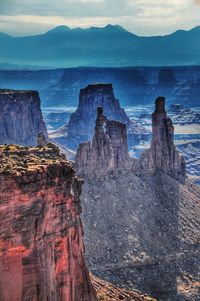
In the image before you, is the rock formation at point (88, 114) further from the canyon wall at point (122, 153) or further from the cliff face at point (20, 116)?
the canyon wall at point (122, 153)

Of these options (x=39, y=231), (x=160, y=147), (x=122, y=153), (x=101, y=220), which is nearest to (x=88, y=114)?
(x=160, y=147)

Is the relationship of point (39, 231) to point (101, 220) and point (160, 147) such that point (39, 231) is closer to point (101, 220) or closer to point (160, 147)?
point (101, 220)

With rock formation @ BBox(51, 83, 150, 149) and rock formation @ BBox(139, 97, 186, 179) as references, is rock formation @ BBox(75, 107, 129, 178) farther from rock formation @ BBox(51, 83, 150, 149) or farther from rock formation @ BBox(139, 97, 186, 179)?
rock formation @ BBox(51, 83, 150, 149)

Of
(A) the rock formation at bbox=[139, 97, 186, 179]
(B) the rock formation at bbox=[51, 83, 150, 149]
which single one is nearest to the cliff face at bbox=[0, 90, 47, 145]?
(B) the rock formation at bbox=[51, 83, 150, 149]

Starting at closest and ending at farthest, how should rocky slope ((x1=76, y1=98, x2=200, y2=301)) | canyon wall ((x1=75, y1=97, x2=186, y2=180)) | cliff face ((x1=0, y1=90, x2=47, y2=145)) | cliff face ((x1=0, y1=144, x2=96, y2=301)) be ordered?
cliff face ((x1=0, y1=144, x2=96, y2=301)), rocky slope ((x1=76, y1=98, x2=200, y2=301)), canyon wall ((x1=75, y1=97, x2=186, y2=180)), cliff face ((x1=0, y1=90, x2=47, y2=145))

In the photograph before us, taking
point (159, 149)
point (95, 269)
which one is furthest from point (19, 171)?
point (159, 149)

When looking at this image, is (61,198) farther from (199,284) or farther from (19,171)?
(199,284)
